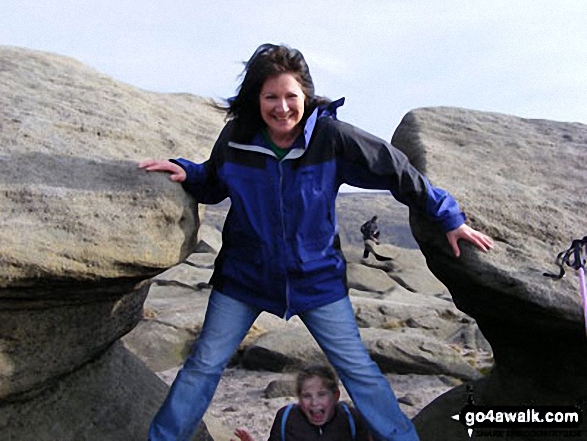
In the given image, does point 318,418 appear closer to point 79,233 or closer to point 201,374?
point 201,374

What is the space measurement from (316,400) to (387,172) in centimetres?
126

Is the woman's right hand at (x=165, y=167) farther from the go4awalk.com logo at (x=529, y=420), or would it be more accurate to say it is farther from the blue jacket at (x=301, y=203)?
the go4awalk.com logo at (x=529, y=420)

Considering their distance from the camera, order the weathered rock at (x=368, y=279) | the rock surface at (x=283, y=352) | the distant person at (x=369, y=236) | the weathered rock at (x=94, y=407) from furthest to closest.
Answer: the distant person at (x=369, y=236) < the weathered rock at (x=368, y=279) < the rock surface at (x=283, y=352) < the weathered rock at (x=94, y=407)

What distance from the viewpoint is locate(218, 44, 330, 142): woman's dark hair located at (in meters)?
3.40

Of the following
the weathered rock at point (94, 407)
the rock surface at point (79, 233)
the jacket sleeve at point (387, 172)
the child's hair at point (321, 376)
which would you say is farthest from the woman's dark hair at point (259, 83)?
the weathered rock at point (94, 407)

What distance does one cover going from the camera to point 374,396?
3.49 m

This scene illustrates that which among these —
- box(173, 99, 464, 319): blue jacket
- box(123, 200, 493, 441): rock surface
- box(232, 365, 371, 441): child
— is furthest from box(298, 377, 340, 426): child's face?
box(123, 200, 493, 441): rock surface

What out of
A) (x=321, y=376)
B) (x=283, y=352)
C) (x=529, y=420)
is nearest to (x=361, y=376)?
(x=321, y=376)

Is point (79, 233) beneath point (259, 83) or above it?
beneath

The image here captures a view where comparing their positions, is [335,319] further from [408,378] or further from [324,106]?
[408,378]

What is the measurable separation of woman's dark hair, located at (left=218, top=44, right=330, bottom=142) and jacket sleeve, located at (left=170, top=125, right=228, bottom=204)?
0.12m

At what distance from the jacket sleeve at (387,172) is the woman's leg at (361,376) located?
649 millimetres

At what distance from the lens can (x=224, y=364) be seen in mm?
3502

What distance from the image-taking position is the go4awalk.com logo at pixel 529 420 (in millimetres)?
4203
